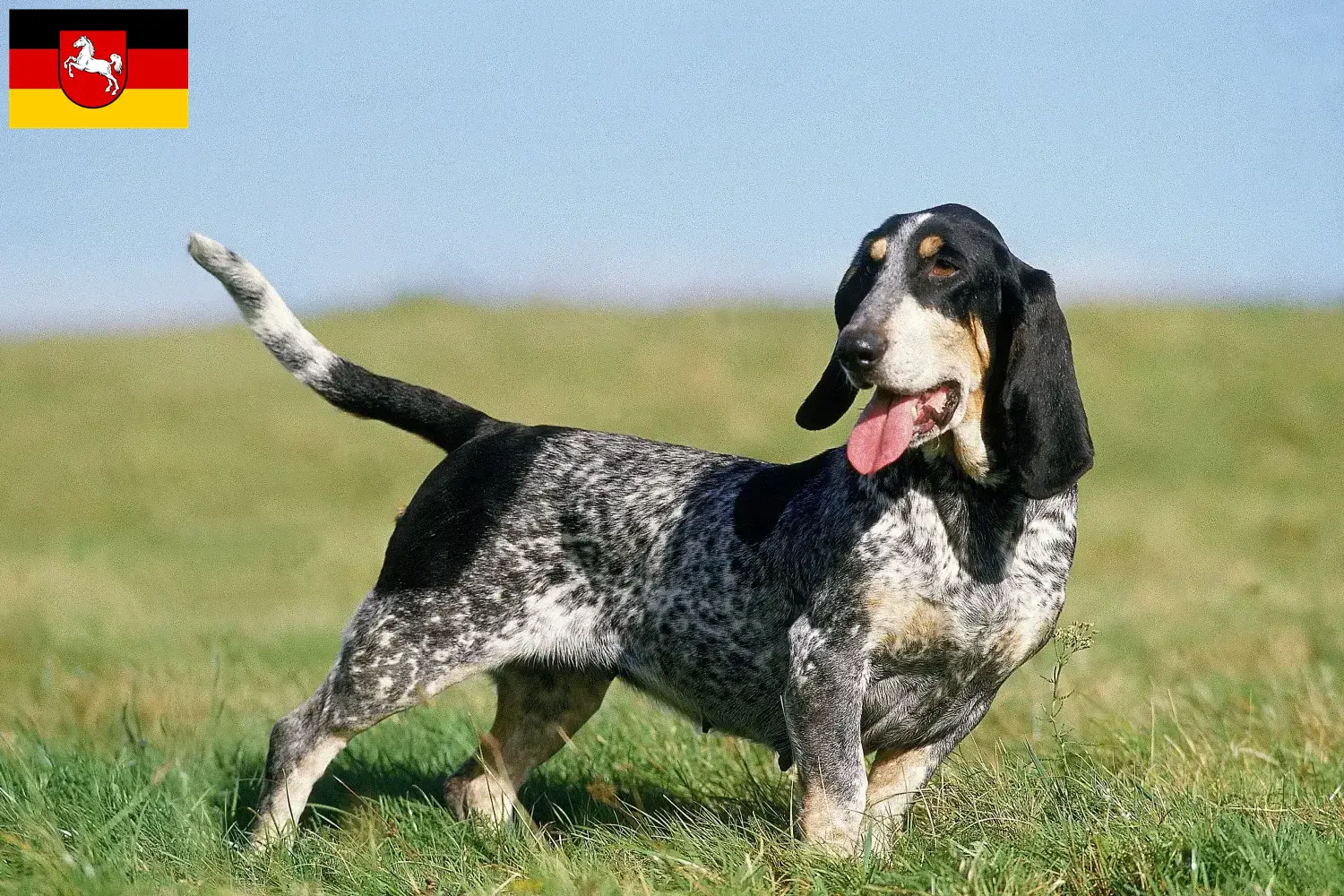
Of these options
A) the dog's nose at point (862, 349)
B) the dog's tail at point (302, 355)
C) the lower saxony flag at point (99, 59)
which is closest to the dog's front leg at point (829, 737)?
the dog's nose at point (862, 349)

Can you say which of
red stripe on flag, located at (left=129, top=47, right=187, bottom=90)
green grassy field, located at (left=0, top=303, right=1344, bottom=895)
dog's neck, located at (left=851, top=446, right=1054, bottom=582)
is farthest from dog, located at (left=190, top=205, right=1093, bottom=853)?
red stripe on flag, located at (left=129, top=47, right=187, bottom=90)

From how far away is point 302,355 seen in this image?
5.99 m

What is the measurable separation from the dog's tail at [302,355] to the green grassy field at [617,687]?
5.35ft

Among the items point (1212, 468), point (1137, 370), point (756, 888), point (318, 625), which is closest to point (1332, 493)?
point (1212, 468)

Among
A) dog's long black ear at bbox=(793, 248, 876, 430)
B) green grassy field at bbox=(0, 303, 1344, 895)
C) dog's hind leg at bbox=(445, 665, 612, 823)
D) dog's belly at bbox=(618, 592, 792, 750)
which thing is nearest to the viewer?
green grassy field at bbox=(0, 303, 1344, 895)

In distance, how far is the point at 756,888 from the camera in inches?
163

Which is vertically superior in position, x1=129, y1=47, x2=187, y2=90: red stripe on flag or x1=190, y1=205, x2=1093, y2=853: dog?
x1=129, y1=47, x2=187, y2=90: red stripe on flag

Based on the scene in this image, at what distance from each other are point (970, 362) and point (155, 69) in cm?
656

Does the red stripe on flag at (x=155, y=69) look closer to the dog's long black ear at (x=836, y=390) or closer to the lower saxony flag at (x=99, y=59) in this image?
the lower saxony flag at (x=99, y=59)

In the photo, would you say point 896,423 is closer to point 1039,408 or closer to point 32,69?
point 1039,408

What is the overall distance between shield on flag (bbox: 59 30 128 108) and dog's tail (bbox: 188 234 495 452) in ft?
12.1

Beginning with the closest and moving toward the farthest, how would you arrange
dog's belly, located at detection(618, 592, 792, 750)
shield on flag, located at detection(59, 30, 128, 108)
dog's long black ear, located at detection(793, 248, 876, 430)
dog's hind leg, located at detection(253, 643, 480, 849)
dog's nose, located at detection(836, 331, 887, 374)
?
dog's nose, located at detection(836, 331, 887, 374)
dog's long black ear, located at detection(793, 248, 876, 430)
dog's belly, located at detection(618, 592, 792, 750)
dog's hind leg, located at detection(253, 643, 480, 849)
shield on flag, located at detection(59, 30, 128, 108)

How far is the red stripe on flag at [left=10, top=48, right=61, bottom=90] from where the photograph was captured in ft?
29.2

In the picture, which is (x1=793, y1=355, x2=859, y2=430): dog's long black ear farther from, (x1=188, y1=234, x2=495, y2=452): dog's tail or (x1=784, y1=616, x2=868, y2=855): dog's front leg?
(x1=188, y1=234, x2=495, y2=452): dog's tail
